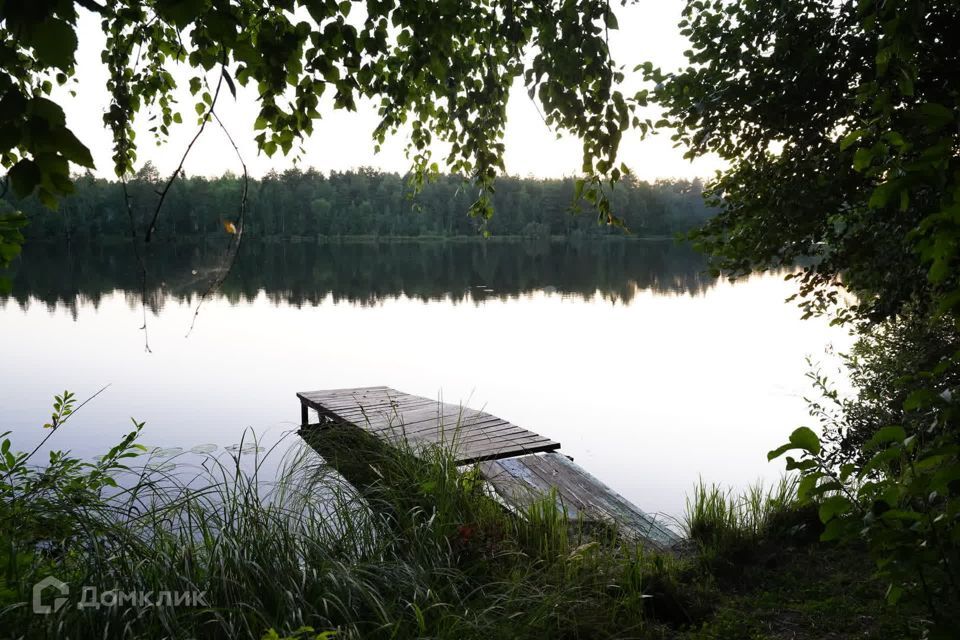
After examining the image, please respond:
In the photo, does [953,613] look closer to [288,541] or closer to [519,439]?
[288,541]

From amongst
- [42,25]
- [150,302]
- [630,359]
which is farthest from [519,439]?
[150,302]

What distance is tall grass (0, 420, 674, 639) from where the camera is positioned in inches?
98.9

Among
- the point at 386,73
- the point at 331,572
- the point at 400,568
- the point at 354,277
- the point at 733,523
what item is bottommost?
the point at 354,277

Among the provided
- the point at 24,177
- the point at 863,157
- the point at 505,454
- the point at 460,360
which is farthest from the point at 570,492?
the point at 460,360

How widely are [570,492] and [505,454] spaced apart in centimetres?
109

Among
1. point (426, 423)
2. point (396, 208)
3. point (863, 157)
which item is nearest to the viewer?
point (863, 157)

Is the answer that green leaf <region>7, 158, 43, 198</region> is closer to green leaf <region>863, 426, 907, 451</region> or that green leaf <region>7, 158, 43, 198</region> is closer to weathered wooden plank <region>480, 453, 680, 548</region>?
green leaf <region>863, 426, 907, 451</region>

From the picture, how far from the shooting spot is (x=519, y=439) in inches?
276

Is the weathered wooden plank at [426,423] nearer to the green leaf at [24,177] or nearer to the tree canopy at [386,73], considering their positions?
the tree canopy at [386,73]

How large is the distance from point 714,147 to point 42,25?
505 cm

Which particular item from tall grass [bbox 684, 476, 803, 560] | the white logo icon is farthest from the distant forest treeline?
the white logo icon

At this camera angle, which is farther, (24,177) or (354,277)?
(354,277)

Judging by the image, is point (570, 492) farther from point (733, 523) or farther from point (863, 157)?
point (863, 157)

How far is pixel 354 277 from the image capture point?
32.8 metres
